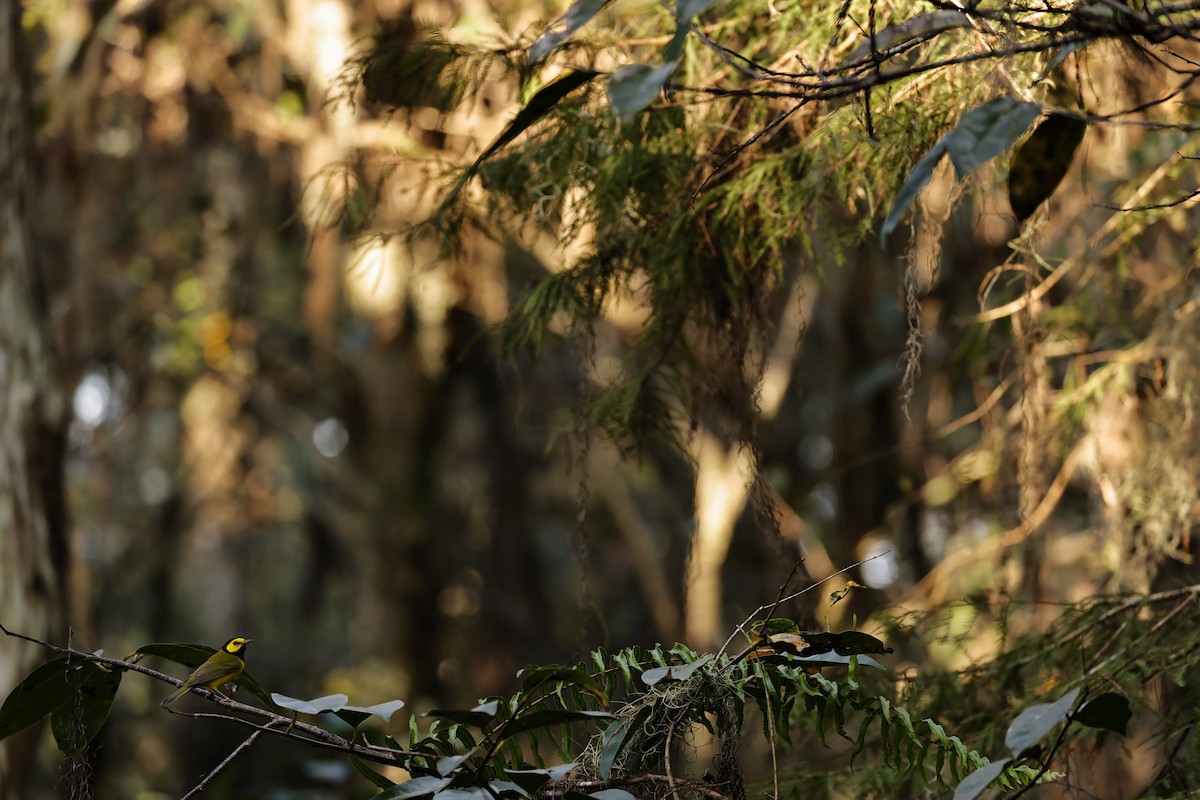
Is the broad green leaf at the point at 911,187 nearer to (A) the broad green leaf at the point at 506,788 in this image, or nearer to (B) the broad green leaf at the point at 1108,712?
(B) the broad green leaf at the point at 1108,712

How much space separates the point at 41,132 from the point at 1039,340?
434cm

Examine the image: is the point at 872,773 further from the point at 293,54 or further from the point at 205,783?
the point at 293,54

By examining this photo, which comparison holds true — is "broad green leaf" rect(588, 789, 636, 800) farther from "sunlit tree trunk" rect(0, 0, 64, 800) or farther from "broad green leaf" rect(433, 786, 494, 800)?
"sunlit tree trunk" rect(0, 0, 64, 800)

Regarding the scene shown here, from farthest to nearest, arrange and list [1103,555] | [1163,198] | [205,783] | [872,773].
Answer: [1103,555]
[1163,198]
[872,773]
[205,783]

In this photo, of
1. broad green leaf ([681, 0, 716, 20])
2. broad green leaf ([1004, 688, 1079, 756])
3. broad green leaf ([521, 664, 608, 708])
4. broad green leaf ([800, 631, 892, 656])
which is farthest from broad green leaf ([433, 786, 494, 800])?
broad green leaf ([681, 0, 716, 20])

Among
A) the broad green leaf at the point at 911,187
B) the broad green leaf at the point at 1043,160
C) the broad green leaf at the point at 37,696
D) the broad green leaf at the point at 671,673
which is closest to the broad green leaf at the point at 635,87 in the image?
the broad green leaf at the point at 911,187

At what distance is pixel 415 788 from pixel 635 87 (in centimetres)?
75

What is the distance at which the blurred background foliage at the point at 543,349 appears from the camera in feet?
6.31

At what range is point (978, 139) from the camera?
3.74 ft

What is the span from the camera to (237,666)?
1.28 meters

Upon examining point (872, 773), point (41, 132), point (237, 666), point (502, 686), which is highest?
point (41, 132)

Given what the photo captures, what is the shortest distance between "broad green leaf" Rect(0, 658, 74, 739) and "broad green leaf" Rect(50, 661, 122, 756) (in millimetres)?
19

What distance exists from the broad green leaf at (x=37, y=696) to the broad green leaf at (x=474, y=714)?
440 mm

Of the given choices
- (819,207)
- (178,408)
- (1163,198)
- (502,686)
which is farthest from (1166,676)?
(178,408)
